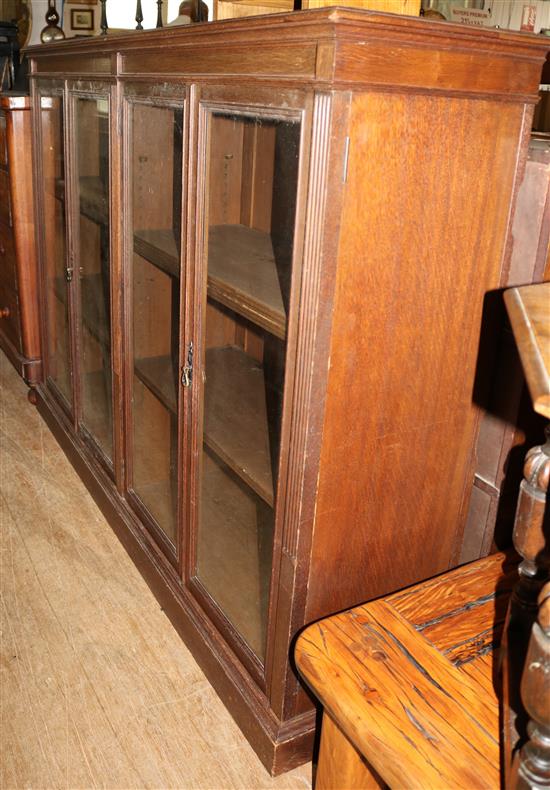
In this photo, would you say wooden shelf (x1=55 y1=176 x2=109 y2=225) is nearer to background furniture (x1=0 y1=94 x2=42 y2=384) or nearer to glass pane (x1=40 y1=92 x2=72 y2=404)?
glass pane (x1=40 y1=92 x2=72 y2=404)

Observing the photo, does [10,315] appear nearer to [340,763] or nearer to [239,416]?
[239,416]

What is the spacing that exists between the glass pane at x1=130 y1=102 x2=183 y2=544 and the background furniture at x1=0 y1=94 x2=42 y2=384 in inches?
42.3

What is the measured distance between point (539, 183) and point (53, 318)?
196 cm

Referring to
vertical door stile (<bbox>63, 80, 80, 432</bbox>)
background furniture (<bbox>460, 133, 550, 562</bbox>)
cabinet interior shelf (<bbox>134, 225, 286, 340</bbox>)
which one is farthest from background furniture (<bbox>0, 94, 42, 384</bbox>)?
Answer: background furniture (<bbox>460, 133, 550, 562</bbox>)

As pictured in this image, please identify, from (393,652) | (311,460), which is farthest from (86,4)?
(393,652)

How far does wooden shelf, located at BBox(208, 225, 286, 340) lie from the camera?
1280 millimetres

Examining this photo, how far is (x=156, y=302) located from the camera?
1831 mm

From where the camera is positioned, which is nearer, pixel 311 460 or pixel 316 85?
pixel 316 85

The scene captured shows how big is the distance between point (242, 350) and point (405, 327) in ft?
→ 1.16

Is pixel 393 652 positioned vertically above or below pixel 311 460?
below

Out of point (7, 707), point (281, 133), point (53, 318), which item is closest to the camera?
point (281, 133)

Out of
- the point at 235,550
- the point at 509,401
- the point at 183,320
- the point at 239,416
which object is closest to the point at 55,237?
the point at 183,320

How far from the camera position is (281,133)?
1138 millimetres

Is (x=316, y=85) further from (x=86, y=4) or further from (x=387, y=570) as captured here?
(x=86, y=4)
